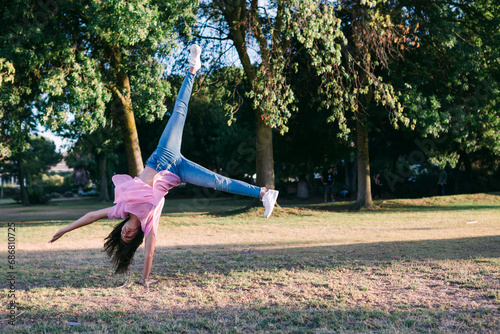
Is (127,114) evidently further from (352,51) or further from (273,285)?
(273,285)

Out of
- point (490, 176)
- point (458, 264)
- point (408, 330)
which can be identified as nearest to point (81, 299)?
point (408, 330)

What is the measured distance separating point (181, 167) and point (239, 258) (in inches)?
115

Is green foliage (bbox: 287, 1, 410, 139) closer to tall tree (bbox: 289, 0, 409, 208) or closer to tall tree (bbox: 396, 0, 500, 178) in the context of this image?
tall tree (bbox: 289, 0, 409, 208)

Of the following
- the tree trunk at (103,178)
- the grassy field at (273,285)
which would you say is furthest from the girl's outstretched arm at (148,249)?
the tree trunk at (103,178)

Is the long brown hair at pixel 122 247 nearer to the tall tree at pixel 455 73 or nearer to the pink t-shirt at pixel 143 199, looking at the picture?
the pink t-shirt at pixel 143 199

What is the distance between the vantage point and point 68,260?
8.14m

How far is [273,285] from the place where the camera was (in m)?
5.89

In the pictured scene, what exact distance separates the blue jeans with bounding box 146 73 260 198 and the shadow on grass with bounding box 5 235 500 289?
1796 millimetres

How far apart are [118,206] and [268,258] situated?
337 cm

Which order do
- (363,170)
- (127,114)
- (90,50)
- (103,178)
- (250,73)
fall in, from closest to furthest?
(90,50)
(127,114)
(250,73)
(363,170)
(103,178)

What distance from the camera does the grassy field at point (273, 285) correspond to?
4301 mm

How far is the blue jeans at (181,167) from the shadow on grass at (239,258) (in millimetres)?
1796

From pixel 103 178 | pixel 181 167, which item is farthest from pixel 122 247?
pixel 103 178

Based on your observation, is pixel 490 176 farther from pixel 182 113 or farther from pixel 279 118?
pixel 182 113
